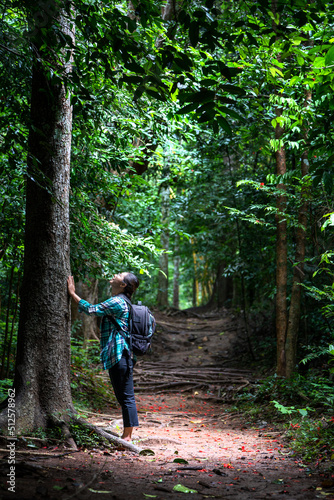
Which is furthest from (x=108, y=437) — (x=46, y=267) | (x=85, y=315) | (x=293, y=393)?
(x=85, y=315)

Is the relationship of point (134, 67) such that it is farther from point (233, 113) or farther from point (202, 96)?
point (233, 113)

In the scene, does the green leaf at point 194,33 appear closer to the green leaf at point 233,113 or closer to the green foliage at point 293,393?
the green leaf at point 233,113

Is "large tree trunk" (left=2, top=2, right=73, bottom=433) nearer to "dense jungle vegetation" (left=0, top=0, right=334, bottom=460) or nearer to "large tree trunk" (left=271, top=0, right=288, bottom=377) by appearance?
"dense jungle vegetation" (left=0, top=0, right=334, bottom=460)

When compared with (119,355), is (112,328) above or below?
above

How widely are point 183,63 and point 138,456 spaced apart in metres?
3.69

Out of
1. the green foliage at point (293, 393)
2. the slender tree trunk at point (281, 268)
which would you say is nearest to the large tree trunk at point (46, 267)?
the green foliage at point (293, 393)

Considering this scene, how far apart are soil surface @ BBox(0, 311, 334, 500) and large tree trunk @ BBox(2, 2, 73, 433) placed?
20.7 inches

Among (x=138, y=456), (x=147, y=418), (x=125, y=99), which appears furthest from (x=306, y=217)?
(x=138, y=456)

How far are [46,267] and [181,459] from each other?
2.33 m

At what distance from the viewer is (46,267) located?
433 cm

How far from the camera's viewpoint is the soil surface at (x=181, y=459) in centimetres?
297

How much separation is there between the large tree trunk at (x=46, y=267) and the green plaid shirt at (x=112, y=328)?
444 mm

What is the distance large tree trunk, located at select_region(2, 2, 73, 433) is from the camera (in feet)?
13.6

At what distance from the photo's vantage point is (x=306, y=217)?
7738 millimetres
